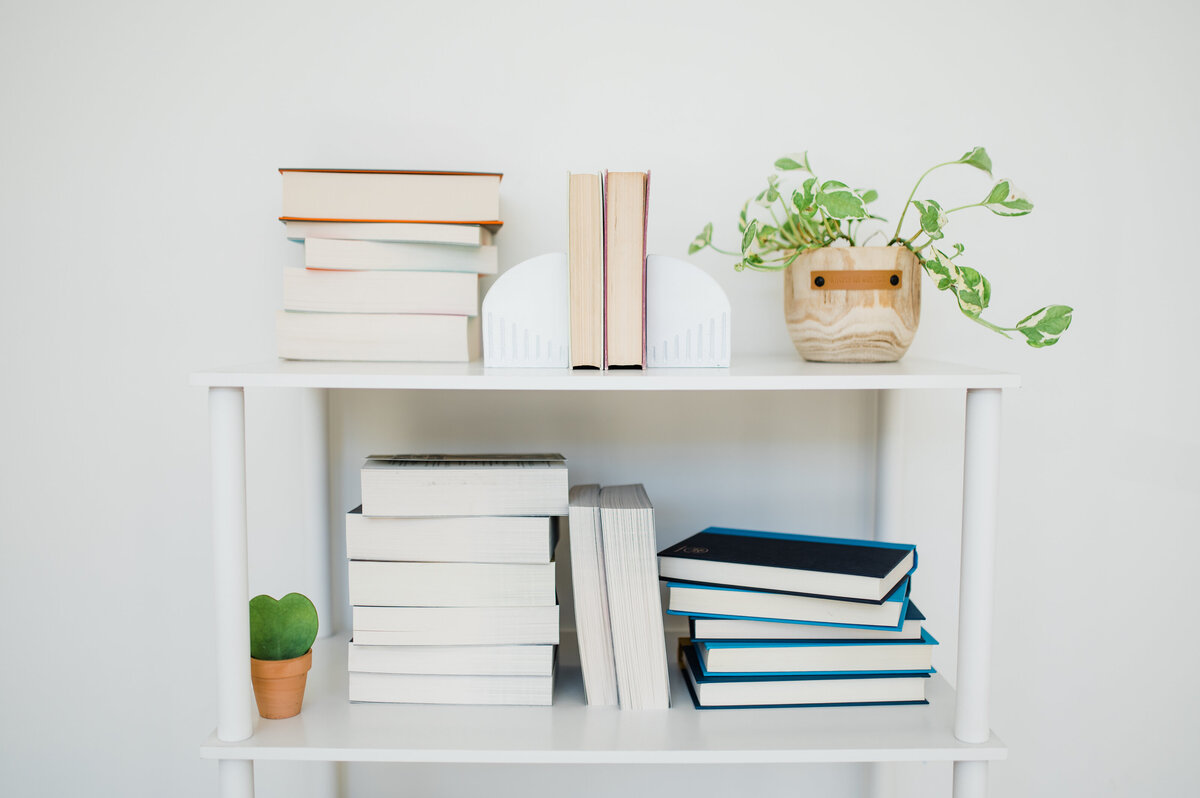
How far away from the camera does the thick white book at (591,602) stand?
93 cm

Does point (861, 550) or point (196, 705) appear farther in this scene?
point (196, 705)

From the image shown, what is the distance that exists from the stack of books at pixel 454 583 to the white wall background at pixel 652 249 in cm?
28

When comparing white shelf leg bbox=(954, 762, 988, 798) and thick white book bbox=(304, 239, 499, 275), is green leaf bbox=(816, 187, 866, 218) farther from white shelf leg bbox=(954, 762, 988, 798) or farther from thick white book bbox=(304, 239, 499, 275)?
white shelf leg bbox=(954, 762, 988, 798)

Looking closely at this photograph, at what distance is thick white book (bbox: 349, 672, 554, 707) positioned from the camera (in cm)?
97

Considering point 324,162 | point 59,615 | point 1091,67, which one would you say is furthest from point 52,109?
point 1091,67

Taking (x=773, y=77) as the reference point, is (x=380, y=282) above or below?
below

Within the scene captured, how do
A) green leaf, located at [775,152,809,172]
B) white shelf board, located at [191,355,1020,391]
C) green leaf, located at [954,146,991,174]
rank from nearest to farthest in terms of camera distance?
1. white shelf board, located at [191,355,1020,391]
2. green leaf, located at [954,146,991,174]
3. green leaf, located at [775,152,809,172]

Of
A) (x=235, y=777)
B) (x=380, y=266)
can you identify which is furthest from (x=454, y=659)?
(x=380, y=266)

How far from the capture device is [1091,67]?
1.18 meters

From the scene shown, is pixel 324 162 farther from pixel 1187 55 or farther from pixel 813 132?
pixel 1187 55

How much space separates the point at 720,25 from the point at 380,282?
1.97ft

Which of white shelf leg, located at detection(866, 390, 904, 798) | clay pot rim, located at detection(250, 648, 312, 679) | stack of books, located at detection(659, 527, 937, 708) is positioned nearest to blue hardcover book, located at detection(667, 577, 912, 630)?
stack of books, located at detection(659, 527, 937, 708)

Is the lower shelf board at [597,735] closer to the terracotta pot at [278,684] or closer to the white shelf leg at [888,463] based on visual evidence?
the terracotta pot at [278,684]

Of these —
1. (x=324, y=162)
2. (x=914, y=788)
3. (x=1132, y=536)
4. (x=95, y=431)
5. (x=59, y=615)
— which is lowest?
(x=914, y=788)
